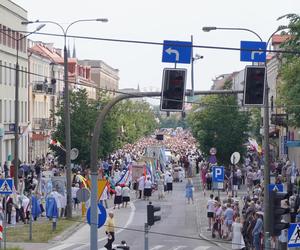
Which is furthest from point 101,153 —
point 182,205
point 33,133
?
point 33,133

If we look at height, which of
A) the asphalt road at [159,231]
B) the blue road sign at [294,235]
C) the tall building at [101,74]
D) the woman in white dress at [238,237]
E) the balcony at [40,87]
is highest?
the tall building at [101,74]

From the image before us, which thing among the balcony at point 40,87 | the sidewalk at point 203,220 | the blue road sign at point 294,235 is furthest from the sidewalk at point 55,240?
the balcony at point 40,87

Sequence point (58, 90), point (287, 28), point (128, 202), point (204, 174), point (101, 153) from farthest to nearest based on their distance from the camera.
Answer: point (58, 90) → point (101, 153) → point (204, 174) → point (128, 202) → point (287, 28)

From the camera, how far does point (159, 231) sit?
3416 cm

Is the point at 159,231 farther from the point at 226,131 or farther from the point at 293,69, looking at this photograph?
the point at 226,131

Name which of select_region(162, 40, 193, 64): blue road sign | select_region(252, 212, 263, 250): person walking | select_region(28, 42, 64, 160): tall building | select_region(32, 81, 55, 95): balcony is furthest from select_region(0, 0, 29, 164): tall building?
select_region(162, 40, 193, 64): blue road sign

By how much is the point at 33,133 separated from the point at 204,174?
116 feet

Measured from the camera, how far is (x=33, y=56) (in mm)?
89750

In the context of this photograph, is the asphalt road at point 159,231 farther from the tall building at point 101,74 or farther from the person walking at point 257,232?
the tall building at point 101,74

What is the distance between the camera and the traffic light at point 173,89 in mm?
18734

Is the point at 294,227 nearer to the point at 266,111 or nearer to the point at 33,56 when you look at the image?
the point at 266,111

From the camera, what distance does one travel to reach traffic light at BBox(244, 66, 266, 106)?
64.3ft

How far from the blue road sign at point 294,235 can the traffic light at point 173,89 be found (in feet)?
11.4

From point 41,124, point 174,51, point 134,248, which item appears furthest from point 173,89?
point 41,124
